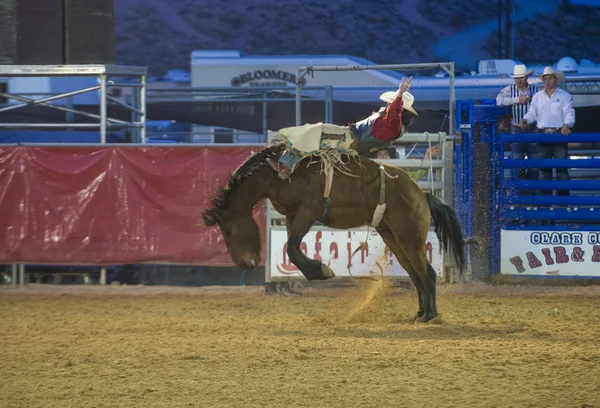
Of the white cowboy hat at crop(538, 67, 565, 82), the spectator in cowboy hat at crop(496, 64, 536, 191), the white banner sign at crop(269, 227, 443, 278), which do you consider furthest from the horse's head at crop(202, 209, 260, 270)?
the white cowboy hat at crop(538, 67, 565, 82)

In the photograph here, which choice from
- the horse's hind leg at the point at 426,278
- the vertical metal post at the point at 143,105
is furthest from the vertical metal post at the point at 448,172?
the vertical metal post at the point at 143,105

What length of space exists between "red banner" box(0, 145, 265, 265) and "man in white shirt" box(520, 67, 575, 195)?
144 inches

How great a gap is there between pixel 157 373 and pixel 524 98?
700 cm

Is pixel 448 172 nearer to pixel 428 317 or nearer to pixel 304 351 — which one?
pixel 428 317

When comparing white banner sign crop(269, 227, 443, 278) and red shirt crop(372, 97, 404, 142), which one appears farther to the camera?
white banner sign crop(269, 227, 443, 278)

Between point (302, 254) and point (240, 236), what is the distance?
2.12 feet

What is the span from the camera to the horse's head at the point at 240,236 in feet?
26.8

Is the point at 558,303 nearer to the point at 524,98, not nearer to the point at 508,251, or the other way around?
the point at 508,251

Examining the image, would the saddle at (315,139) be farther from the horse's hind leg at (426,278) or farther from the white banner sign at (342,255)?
the white banner sign at (342,255)

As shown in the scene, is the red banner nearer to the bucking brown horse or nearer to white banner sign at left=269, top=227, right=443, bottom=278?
white banner sign at left=269, top=227, right=443, bottom=278

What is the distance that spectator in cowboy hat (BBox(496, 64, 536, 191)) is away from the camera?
11.4 metres

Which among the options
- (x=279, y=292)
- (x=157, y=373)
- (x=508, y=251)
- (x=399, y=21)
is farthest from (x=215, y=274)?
(x=399, y=21)

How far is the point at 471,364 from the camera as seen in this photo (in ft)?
20.3

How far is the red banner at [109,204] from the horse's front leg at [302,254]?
3.27 metres
